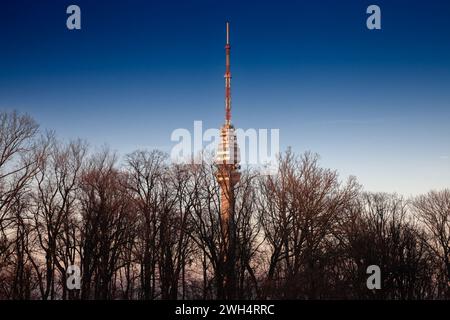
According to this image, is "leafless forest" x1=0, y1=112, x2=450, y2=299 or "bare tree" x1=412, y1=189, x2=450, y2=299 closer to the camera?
"leafless forest" x1=0, y1=112, x2=450, y2=299

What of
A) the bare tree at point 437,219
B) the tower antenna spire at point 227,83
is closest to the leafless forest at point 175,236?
the bare tree at point 437,219

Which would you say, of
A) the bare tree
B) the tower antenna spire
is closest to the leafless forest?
the bare tree

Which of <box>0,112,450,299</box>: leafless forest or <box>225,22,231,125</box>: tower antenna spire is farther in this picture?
<box>225,22,231,125</box>: tower antenna spire

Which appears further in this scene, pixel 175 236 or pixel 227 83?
pixel 227 83

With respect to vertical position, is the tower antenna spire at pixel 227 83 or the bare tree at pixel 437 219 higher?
the tower antenna spire at pixel 227 83

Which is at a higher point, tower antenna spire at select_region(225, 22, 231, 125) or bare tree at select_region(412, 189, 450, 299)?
tower antenna spire at select_region(225, 22, 231, 125)

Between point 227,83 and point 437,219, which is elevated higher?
point 227,83

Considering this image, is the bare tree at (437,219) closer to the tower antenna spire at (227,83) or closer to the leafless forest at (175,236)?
the leafless forest at (175,236)

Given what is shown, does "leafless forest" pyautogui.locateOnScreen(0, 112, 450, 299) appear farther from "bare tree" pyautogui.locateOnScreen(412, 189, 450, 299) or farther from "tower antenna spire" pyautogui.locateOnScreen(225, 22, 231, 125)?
"tower antenna spire" pyautogui.locateOnScreen(225, 22, 231, 125)

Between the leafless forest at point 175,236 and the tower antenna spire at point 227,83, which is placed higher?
the tower antenna spire at point 227,83

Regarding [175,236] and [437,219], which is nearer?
[175,236]

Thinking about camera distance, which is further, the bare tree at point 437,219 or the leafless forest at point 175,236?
the bare tree at point 437,219
